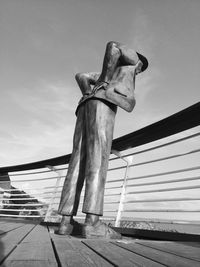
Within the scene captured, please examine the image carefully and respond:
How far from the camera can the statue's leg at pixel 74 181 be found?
6.36 feet

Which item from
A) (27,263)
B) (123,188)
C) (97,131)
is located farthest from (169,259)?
(123,188)

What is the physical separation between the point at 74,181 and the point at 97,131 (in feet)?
1.55

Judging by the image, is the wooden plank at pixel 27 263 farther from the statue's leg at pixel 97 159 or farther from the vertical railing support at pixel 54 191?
the vertical railing support at pixel 54 191

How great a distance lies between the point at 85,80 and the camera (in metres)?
2.38

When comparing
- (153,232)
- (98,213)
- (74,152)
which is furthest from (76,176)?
(153,232)

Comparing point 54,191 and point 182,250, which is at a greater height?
point 54,191

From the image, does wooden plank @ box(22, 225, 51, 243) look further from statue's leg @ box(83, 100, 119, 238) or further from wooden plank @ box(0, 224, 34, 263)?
statue's leg @ box(83, 100, 119, 238)

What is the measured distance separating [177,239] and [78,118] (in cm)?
141

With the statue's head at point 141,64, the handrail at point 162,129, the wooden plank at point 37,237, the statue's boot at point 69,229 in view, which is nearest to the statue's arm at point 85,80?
the statue's head at point 141,64

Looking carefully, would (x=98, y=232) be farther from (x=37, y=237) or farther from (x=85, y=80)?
(x=85, y=80)

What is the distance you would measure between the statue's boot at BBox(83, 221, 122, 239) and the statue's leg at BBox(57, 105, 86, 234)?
27cm

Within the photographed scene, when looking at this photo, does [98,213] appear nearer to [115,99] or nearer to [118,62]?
[115,99]

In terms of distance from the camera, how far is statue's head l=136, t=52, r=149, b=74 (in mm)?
2277

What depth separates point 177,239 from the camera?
214 centimetres
